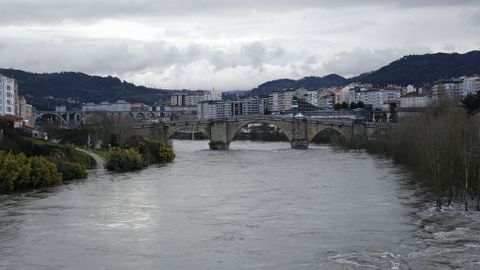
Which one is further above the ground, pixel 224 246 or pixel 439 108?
pixel 439 108

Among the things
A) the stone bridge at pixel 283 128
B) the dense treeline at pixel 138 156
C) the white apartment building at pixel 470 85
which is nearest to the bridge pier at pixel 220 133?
the stone bridge at pixel 283 128

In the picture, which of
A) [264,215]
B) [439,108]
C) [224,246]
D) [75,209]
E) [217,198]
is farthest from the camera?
[439,108]

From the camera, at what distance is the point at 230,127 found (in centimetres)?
8306

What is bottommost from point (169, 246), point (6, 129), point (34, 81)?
point (169, 246)

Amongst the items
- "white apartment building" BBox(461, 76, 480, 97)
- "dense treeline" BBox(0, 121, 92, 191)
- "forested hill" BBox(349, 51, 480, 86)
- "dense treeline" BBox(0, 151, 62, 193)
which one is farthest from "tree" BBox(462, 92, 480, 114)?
"forested hill" BBox(349, 51, 480, 86)

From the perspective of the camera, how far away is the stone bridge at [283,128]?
78.8 metres

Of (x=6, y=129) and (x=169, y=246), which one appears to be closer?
(x=169, y=246)

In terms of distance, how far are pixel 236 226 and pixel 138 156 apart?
87.8 ft

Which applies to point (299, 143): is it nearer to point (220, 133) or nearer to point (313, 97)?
point (220, 133)

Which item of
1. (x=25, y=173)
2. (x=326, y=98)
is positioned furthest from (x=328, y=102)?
(x=25, y=173)

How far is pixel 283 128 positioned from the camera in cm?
8262

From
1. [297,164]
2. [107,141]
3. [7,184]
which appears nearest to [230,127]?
[107,141]

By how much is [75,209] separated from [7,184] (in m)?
8.24

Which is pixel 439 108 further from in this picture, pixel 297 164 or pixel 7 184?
pixel 7 184
